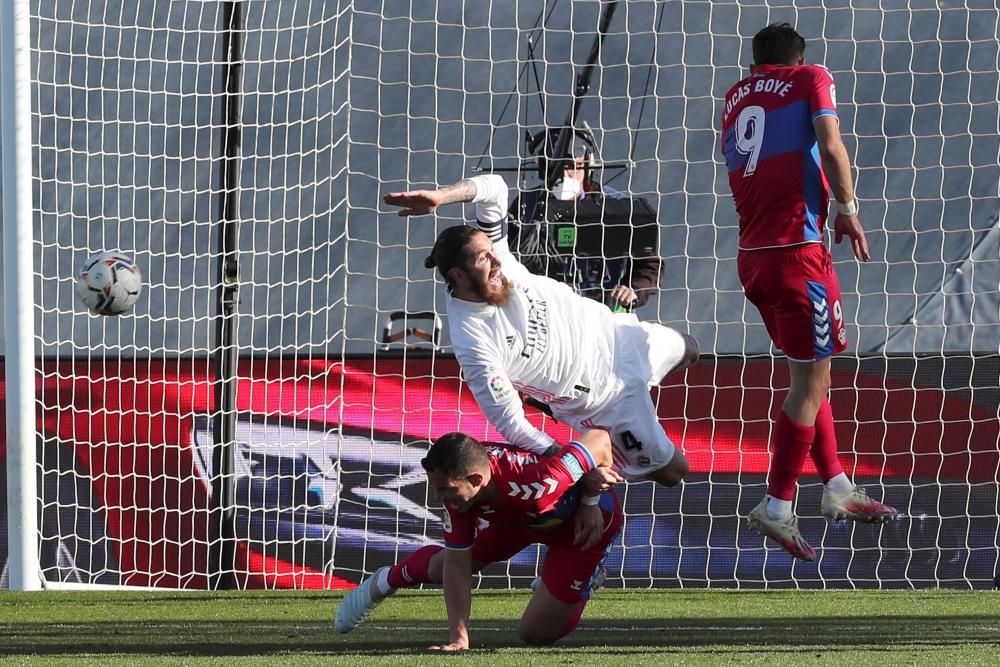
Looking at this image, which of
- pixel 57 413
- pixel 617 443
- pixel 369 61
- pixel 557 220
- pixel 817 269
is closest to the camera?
pixel 817 269

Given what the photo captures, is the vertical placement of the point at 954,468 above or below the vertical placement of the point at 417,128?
below

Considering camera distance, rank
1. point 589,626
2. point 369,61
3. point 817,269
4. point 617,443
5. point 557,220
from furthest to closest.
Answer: point 369,61, point 557,220, point 589,626, point 617,443, point 817,269

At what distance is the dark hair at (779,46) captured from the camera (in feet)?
15.0

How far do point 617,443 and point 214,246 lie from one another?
268 inches

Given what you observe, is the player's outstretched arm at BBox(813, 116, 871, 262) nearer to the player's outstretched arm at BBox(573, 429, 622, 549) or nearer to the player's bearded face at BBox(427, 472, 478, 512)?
the player's outstretched arm at BBox(573, 429, 622, 549)

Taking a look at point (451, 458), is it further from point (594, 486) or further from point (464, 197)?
point (464, 197)

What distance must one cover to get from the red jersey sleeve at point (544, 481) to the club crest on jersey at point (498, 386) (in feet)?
0.87

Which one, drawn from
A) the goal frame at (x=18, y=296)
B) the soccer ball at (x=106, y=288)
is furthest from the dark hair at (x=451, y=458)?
the goal frame at (x=18, y=296)

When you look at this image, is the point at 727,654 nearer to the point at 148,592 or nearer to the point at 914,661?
the point at 914,661

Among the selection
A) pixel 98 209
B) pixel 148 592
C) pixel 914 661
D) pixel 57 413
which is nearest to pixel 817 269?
pixel 914 661

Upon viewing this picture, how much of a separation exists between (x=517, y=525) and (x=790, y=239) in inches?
55.8

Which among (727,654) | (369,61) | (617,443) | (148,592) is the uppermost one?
(369,61)

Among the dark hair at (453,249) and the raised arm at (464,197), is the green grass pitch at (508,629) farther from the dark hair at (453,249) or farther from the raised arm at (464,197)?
the raised arm at (464,197)

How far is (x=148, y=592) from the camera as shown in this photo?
671 cm
